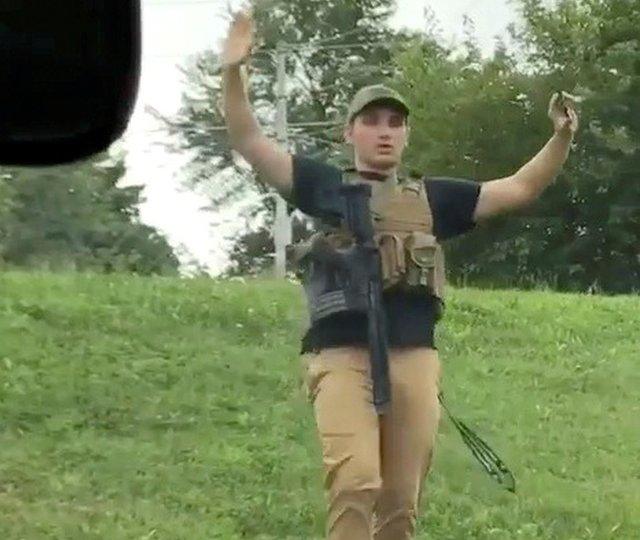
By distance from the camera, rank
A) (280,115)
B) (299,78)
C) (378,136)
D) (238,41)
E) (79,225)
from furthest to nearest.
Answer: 1. (299,78)
2. (280,115)
3. (79,225)
4. (378,136)
5. (238,41)

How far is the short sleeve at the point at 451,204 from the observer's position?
2.83m

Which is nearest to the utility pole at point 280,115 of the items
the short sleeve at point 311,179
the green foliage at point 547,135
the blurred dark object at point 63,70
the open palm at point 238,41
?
the green foliage at point 547,135

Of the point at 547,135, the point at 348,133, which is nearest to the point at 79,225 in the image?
the point at 547,135

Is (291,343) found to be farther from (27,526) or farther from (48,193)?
(48,193)

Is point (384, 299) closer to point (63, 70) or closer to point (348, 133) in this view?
point (348, 133)

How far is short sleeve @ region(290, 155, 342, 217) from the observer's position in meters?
2.80

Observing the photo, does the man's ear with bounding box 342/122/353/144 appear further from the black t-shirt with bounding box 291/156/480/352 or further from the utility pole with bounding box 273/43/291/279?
the utility pole with bounding box 273/43/291/279

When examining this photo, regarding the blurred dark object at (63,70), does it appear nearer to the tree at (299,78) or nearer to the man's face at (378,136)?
the man's face at (378,136)

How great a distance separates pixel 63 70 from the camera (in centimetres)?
96

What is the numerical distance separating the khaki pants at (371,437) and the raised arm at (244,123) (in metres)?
0.29

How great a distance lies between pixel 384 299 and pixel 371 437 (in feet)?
0.71

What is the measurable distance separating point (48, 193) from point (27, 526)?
4331 millimetres

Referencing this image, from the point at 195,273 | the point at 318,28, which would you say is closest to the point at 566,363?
the point at 195,273

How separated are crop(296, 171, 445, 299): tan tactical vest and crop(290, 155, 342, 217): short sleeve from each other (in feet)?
0.10
